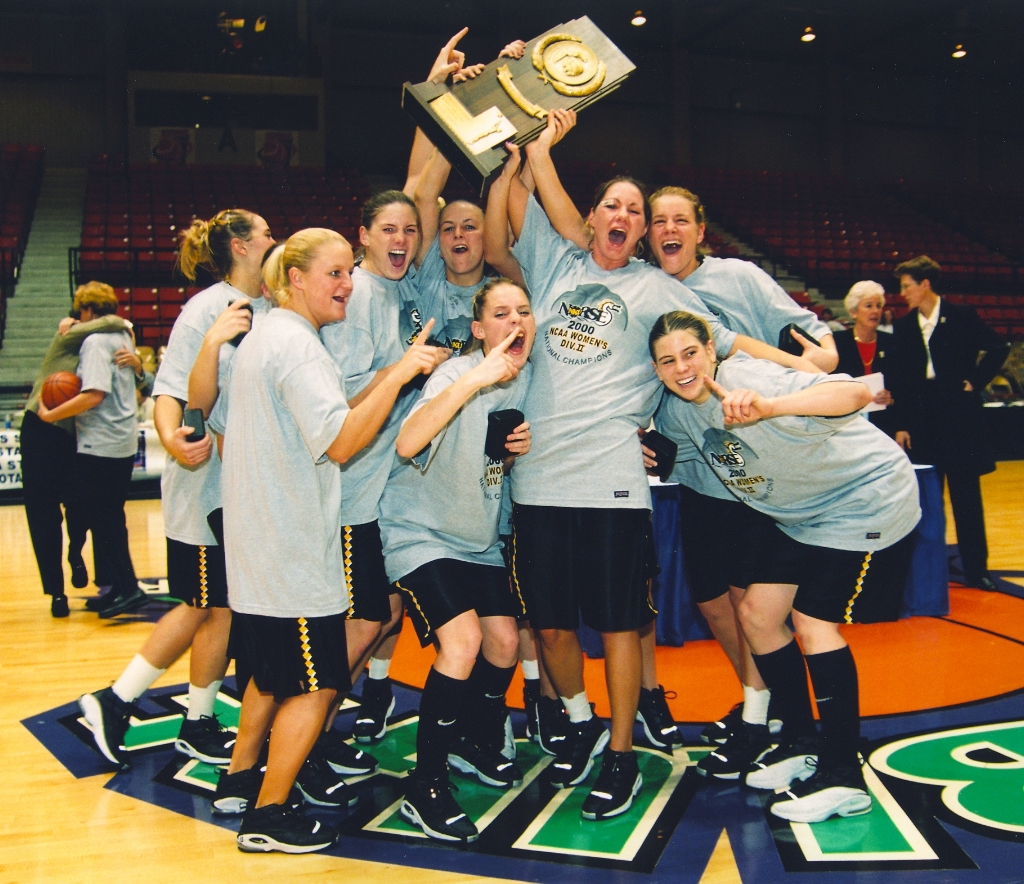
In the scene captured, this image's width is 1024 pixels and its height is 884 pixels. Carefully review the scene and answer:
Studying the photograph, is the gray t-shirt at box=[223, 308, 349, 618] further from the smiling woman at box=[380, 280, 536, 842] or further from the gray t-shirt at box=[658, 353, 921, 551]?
the gray t-shirt at box=[658, 353, 921, 551]

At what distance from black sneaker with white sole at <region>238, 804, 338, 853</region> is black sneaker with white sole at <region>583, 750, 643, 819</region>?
2.43 ft

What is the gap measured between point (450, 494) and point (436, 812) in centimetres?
87

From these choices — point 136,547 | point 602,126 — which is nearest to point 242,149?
point 602,126

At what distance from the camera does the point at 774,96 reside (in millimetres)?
18641

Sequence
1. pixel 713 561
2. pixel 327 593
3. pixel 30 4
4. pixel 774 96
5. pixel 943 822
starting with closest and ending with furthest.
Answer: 1. pixel 327 593
2. pixel 943 822
3. pixel 713 561
4. pixel 30 4
5. pixel 774 96

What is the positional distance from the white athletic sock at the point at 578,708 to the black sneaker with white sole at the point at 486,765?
0.25m

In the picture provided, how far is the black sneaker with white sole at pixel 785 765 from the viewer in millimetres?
2904

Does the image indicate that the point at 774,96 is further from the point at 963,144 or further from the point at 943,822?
the point at 943,822

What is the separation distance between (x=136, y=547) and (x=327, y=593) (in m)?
4.97

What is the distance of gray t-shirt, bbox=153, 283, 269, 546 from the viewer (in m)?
3.00

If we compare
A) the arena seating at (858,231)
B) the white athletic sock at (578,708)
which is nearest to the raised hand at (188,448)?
the white athletic sock at (578,708)

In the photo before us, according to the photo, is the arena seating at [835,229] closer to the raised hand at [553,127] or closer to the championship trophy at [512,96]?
the championship trophy at [512,96]

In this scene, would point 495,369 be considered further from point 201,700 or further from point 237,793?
point 201,700

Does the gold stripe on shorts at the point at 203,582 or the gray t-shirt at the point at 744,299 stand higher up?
the gray t-shirt at the point at 744,299
